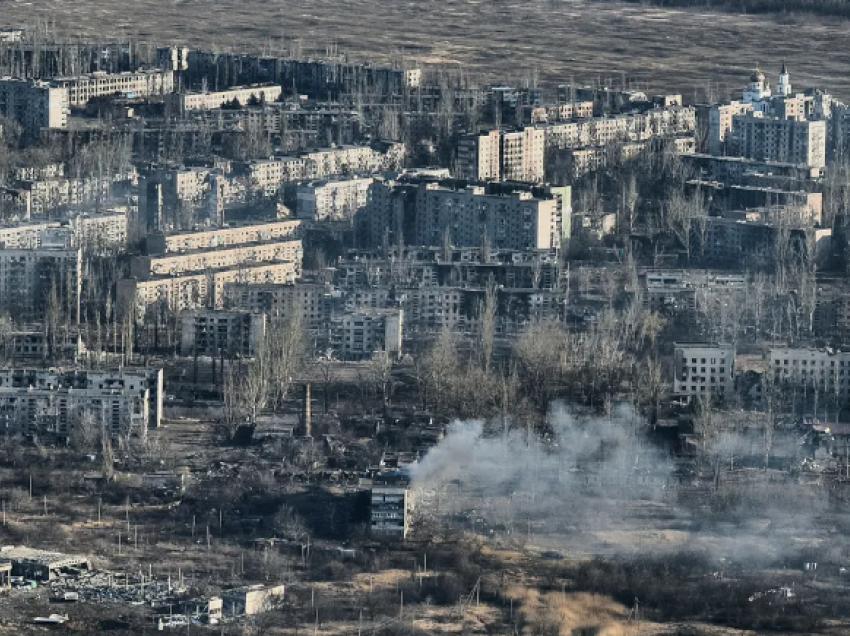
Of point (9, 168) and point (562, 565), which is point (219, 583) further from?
point (9, 168)

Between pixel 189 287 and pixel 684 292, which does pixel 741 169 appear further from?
pixel 189 287

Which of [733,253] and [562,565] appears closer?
[562,565]

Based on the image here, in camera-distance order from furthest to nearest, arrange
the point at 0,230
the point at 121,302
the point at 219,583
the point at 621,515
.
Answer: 1. the point at 0,230
2. the point at 121,302
3. the point at 621,515
4. the point at 219,583

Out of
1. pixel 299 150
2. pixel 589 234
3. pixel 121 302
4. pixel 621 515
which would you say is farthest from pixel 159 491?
pixel 299 150

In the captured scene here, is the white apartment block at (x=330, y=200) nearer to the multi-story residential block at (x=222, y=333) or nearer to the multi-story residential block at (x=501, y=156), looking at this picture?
the multi-story residential block at (x=501, y=156)

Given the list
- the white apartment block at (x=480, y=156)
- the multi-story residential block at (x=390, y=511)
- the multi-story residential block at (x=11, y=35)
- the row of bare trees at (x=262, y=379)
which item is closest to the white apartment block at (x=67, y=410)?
the row of bare trees at (x=262, y=379)

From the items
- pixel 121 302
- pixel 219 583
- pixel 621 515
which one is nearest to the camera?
pixel 219 583
